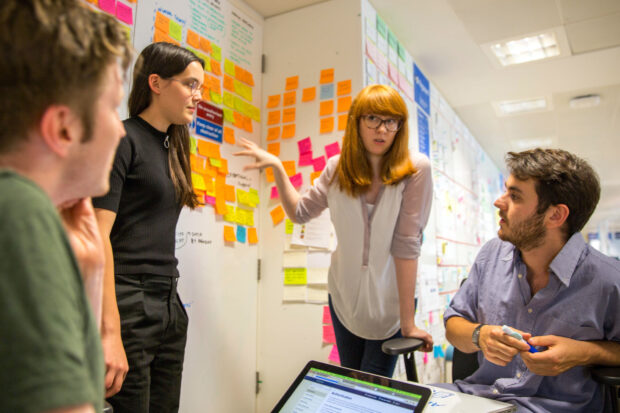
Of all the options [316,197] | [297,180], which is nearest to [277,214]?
[297,180]

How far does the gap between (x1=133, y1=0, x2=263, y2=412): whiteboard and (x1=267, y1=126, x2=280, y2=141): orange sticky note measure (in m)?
0.07

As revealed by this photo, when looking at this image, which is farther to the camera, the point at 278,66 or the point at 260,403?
the point at 278,66

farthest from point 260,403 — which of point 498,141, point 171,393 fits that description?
point 498,141

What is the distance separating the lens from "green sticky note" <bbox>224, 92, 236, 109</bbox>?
2107mm

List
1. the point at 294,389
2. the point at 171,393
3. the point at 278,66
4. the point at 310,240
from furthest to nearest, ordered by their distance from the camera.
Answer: the point at 278,66 < the point at 310,240 < the point at 171,393 < the point at 294,389

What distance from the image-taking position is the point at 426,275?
2818 millimetres

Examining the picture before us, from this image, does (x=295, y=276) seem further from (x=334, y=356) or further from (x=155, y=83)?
(x=155, y=83)

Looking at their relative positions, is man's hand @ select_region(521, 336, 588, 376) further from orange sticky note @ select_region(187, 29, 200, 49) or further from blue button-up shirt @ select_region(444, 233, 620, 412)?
orange sticky note @ select_region(187, 29, 200, 49)

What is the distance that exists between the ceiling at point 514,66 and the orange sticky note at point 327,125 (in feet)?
2.34

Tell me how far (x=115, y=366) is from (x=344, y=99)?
1661 mm

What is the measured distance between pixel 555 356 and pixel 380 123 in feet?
2.83

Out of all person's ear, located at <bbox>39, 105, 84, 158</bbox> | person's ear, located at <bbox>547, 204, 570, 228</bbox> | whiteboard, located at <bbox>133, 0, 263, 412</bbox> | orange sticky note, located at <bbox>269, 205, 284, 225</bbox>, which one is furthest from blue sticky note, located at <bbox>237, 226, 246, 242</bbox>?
person's ear, located at <bbox>39, 105, 84, 158</bbox>

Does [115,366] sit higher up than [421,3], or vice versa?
[421,3]

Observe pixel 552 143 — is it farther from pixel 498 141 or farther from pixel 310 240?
pixel 310 240
